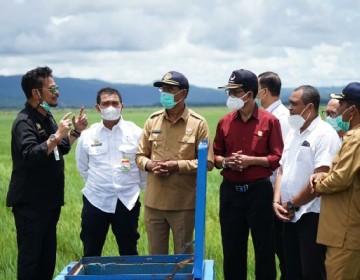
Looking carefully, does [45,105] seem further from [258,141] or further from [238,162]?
[258,141]

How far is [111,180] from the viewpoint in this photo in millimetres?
5984

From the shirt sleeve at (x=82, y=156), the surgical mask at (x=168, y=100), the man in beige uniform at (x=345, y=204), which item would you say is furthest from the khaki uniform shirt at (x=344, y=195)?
the shirt sleeve at (x=82, y=156)

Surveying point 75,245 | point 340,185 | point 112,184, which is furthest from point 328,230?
point 75,245

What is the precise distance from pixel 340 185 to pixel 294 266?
1.08m

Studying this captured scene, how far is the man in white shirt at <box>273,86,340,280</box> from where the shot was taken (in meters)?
5.02

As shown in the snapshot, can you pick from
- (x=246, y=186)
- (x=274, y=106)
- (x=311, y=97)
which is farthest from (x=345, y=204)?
(x=274, y=106)

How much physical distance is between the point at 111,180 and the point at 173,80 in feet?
3.67

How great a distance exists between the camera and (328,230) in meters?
4.58

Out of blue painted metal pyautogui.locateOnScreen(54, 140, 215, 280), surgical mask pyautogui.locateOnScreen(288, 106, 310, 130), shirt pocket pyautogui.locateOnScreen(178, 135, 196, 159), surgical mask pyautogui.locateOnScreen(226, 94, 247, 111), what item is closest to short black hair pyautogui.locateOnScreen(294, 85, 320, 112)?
surgical mask pyautogui.locateOnScreen(288, 106, 310, 130)

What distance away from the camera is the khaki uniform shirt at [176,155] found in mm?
5582

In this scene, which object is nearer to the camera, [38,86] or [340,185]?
[340,185]

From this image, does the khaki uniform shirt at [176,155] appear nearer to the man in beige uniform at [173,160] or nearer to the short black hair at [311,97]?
the man in beige uniform at [173,160]

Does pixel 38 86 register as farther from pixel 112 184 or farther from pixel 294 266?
pixel 294 266

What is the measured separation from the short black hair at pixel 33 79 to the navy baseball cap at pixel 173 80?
3.25 ft
